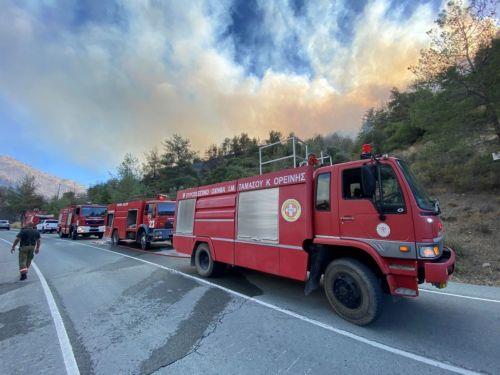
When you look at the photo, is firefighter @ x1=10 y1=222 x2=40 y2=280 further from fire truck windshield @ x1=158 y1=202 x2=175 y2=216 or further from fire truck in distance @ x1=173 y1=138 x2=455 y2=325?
fire truck in distance @ x1=173 y1=138 x2=455 y2=325

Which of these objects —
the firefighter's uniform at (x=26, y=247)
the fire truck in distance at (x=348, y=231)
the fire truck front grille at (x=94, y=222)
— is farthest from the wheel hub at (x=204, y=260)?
the fire truck front grille at (x=94, y=222)

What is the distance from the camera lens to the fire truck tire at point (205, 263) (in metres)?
7.23

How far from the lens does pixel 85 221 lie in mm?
22688

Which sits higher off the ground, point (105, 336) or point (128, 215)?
point (128, 215)

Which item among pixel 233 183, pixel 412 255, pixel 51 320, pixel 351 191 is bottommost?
pixel 51 320

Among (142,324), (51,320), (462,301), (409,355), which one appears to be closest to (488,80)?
(462,301)

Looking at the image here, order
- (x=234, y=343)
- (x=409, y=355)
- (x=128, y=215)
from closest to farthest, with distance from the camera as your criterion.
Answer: (x=409, y=355) → (x=234, y=343) → (x=128, y=215)

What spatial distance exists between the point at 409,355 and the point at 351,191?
2.29 m

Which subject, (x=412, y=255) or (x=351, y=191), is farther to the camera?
(x=351, y=191)

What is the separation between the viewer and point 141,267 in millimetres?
9234

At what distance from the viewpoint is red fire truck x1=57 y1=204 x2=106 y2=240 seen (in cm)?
2252

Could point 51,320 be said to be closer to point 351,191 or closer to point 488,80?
point 351,191

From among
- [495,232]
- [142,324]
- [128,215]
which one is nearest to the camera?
[142,324]

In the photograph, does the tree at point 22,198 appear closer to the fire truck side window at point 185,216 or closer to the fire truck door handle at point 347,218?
the fire truck side window at point 185,216
